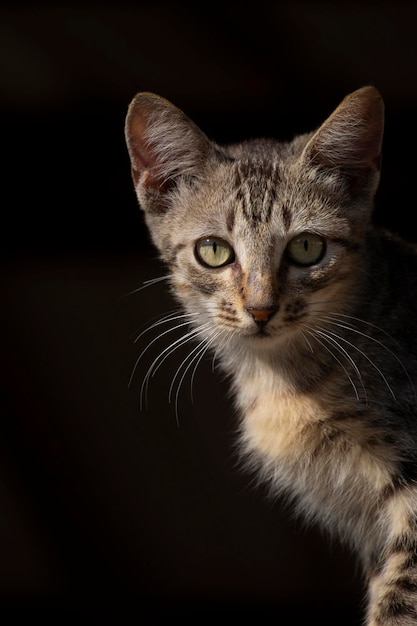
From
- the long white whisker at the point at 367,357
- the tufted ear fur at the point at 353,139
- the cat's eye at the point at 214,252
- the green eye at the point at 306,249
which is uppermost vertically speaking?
the tufted ear fur at the point at 353,139

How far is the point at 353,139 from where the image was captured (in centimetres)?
188

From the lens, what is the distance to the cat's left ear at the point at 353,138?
1.83 meters

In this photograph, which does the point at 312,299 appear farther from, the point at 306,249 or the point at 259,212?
the point at 259,212

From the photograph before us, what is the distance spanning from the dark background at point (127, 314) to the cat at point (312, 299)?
0.61 metres

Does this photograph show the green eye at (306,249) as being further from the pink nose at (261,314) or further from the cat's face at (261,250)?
the pink nose at (261,314)

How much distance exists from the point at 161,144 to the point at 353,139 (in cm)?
40

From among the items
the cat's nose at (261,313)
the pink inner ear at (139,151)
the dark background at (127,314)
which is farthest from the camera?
the dark background at (127,314)

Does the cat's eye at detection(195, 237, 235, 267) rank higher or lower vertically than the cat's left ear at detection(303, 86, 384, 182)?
lower

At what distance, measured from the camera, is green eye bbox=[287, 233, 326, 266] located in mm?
1862

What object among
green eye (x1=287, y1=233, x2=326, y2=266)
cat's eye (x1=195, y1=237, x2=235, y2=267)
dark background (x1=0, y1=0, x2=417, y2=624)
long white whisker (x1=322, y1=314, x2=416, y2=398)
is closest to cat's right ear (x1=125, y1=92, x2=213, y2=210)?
cat's eye (x1=195, y1=237, x2=235, y2=267)

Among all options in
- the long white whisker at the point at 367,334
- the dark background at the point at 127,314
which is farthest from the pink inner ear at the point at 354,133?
the dark background at the point at 127,314

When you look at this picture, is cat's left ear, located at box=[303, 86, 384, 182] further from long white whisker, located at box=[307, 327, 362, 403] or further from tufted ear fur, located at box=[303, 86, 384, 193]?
long white whisker, located at box=[307, 327, 362, 403]

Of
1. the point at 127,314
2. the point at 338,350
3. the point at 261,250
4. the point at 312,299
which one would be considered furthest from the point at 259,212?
the point at 127,314

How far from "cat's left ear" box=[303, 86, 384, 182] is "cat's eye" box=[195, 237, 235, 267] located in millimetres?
260
